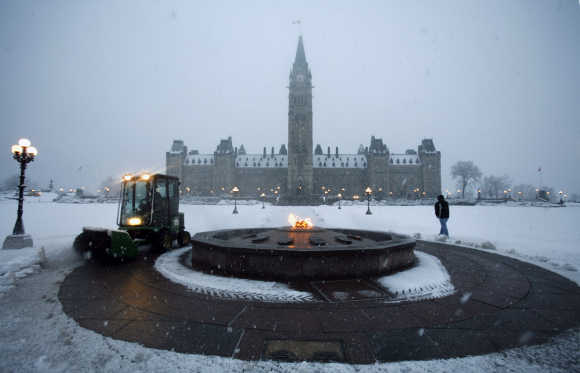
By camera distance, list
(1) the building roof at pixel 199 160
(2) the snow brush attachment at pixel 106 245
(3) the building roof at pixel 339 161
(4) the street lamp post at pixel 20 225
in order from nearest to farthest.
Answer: (2) the snow brush attachment at pixel 106 245 → (4) the street lamp post at pixel 20 225 → (1) the building roof at pixel 199 160 → (3) the building roof at pixel 339 161

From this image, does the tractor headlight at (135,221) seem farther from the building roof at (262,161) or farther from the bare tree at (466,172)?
the bare tree at (466,172)

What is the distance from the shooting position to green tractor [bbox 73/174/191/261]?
8.39 metres

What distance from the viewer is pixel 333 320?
3.99 metres

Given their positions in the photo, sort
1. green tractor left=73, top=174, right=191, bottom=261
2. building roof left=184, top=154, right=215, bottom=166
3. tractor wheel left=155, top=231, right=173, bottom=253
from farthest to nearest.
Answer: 1. building roof left=184, top=154, right=215, bottom=166
2. tractor wheel left=155, top=231, right=173, bottom=253
3. green tractor left=73, top=174, right=191, bottom=261

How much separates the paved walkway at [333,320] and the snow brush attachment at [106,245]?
1805 millimetres

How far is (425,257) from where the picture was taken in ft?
27.4

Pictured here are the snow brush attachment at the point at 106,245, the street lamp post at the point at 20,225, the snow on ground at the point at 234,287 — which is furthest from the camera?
the street lamp post at the point at 20,225

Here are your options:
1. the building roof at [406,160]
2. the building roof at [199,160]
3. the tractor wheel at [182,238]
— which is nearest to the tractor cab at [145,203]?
the tractor wheel at [182,238]

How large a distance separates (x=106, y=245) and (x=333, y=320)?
7.17m

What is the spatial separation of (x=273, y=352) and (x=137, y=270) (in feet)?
17.5

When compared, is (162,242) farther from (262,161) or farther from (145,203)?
(262,161)

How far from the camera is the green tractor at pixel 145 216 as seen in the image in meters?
8.39

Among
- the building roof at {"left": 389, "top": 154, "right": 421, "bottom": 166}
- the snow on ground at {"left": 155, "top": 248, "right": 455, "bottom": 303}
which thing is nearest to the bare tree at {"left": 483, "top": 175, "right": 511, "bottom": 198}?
the building roof at {"left": 389, "top": 154, "right": 421, "bottom": 166}

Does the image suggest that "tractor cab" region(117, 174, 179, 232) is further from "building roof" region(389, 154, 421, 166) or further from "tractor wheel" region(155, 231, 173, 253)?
"building roof" region(389, 154, 421, 166)
